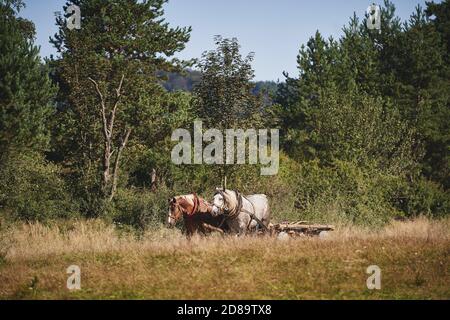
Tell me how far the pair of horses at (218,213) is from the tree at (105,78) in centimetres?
1203

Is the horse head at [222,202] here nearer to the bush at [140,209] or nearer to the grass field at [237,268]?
the grass field at [237,268]

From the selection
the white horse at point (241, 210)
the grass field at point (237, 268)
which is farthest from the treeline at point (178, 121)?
the grass field at point (237, 268)

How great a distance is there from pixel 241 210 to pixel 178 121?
1519 cm

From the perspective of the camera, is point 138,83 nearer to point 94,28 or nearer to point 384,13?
point 94,28

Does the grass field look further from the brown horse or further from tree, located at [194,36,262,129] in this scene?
tree, located at [194,36,262,129]

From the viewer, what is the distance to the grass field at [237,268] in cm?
929

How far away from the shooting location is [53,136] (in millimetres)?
27766

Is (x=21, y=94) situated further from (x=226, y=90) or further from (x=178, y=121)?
(x=226, y=90)

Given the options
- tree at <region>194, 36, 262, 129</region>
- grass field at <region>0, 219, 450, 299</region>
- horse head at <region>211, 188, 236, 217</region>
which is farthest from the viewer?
tree at <region>194, 36, 262, 129</region>

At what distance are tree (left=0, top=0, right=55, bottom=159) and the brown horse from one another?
46.6 ft

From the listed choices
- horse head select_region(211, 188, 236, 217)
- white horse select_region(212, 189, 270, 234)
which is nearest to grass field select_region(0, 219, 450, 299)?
horse head select_region(211, 188, 236, 217)

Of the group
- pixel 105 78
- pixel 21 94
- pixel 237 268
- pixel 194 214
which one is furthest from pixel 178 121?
pixel 237 268

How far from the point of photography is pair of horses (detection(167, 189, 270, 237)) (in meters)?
13.6

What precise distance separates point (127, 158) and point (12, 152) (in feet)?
20.1
